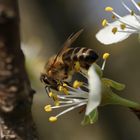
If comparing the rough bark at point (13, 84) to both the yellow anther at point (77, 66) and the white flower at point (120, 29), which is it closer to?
the yellow anther at point (77, 66)

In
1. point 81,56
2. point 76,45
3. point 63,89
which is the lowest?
point 76,45

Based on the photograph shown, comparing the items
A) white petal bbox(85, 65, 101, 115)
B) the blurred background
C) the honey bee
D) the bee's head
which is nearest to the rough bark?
white petal bbox(85, 65, 101, 115)

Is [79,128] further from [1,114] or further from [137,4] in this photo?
[1,114]

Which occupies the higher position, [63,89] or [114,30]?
[114,30]

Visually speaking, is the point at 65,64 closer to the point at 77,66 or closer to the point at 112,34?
the point at 77,66

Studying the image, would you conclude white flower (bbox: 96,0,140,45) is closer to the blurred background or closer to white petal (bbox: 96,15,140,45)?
white petal (bbox: 96,15,140,45)

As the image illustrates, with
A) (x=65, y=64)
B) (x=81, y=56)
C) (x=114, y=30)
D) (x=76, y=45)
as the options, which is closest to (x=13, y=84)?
(x=81, y=56)
